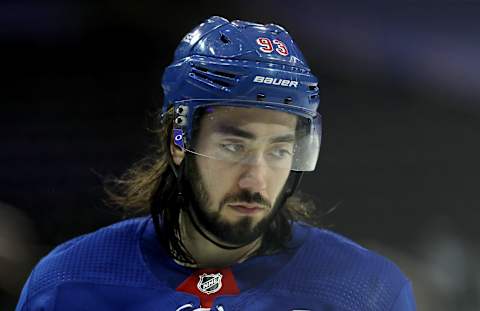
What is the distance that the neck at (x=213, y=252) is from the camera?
1.89 meters

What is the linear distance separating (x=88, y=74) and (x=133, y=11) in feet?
0.88

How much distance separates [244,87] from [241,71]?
0.12 feet

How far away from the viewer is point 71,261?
1.96 m

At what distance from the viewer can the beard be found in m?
1.77

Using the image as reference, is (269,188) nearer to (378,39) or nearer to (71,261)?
(71,261)

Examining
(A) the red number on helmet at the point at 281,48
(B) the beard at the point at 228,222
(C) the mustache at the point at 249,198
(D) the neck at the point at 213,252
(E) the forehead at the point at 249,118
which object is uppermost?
(A) the red number on helmet at the point at 281,48

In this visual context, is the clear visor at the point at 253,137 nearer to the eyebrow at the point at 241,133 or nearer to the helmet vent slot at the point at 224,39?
the eyebrow at the point at 241,133

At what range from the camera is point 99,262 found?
1.95 meters

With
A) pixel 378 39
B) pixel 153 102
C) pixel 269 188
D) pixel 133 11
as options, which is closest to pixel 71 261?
pixel 269 188

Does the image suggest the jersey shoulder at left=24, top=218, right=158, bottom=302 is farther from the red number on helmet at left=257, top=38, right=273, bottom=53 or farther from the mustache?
the red number on helmet at left=257, top=38, right=273, bottom=53

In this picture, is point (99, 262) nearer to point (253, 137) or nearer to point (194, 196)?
point (194, 196)

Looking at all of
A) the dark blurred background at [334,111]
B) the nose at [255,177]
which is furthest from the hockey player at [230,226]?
the dark blurred background at [334,111]

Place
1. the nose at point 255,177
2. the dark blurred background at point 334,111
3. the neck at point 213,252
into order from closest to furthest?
the nose at point 255,177
the neck at point 213,252
the dark blurred background at point 334,111

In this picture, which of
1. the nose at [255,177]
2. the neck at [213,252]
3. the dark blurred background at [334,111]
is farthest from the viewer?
the dark blurred background at [334,111]
